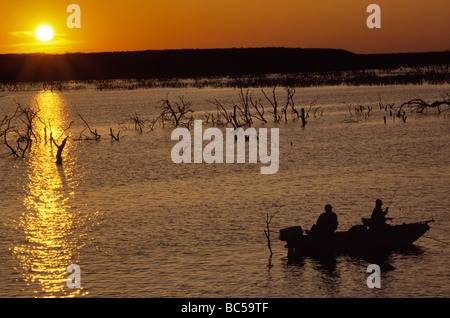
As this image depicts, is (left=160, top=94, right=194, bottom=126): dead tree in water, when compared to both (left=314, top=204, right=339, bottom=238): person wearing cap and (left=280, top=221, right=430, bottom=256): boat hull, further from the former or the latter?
(left=314, top=204, right=339, bottom=238): person wearing cap

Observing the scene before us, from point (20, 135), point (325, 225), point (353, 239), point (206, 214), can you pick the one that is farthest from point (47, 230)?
point (20, 135)

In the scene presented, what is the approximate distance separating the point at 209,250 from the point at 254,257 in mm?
1975

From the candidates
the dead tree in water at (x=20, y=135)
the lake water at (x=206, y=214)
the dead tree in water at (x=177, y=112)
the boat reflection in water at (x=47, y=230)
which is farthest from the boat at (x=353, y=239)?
the dead tree in water at (x=177, y=112)

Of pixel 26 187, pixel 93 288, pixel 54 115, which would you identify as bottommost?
pixel 93 288

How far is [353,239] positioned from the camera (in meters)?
23.5

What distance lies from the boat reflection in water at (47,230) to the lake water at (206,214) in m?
0.08

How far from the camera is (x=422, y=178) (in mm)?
37688

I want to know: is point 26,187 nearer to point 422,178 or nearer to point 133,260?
point 133,260

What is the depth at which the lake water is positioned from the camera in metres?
21.3

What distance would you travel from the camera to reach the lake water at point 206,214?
69.8ft

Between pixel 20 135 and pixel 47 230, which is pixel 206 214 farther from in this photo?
pixel 20 135

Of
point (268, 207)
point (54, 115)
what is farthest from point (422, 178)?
point (54, 115)

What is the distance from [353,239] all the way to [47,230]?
13.6m

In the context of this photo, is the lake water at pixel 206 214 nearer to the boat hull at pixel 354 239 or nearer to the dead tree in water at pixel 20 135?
the boat hull at pixel 354 239
